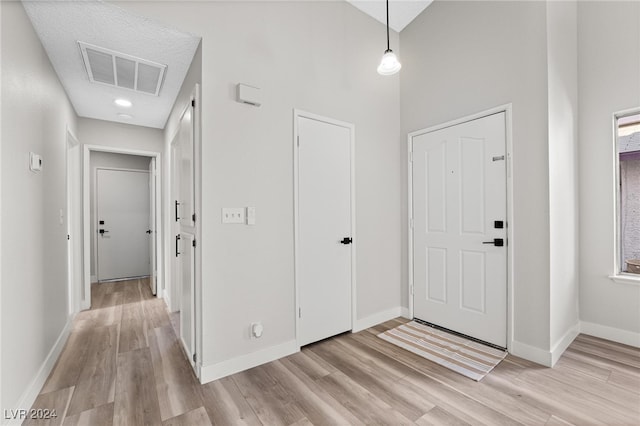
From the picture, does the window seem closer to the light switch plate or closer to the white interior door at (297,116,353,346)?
the white interior door at (297,116,353,346)

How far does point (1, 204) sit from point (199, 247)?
41.4 inches

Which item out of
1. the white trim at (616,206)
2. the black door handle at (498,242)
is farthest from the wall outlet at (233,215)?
the white trim at (616,206)

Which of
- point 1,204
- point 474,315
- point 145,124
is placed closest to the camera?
point 1,204

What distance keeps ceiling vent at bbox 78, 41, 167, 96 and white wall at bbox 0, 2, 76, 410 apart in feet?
0.98

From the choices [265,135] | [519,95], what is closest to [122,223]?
[265,135]

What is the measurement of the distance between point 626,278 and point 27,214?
4.74 metres

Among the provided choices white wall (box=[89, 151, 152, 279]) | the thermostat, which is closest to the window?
the thermostat

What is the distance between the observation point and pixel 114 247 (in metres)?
5.34

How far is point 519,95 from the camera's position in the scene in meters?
2.41

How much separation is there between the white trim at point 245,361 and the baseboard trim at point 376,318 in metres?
0.73

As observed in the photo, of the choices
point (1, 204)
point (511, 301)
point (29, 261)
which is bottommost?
point (511, 301)

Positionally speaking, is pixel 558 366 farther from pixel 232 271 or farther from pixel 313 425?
pixel 232 271

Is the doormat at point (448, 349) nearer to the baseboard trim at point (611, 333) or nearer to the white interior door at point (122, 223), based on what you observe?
the baseboard trim at point (611, 333)

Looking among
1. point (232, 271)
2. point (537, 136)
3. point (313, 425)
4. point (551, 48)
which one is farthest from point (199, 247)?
point (551, 48)
